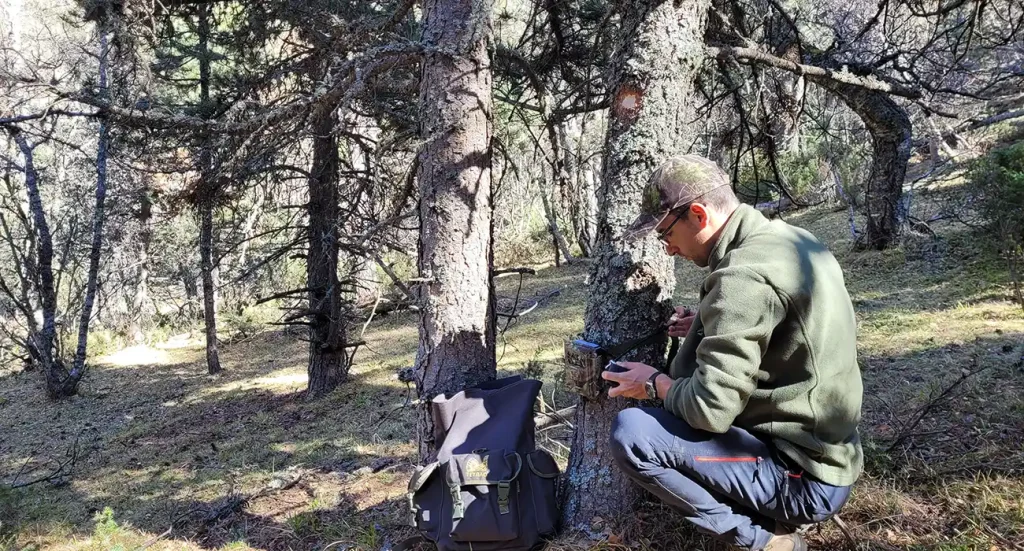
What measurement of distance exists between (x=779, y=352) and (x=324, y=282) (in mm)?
6929

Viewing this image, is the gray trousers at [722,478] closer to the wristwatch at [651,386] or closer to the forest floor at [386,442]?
the wristwatch at [651,386]

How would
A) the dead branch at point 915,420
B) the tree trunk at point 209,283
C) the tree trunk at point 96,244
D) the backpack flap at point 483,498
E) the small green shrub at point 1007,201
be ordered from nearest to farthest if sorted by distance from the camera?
the backpack flap at point 483,498
the dead branch at point 915,420
the small green shrub at point 1007,201
the tree trunk at point 209,283
the tree trunk at point 96,244

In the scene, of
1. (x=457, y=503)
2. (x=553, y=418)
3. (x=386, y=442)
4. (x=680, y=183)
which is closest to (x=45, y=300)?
(x=386, y=442)

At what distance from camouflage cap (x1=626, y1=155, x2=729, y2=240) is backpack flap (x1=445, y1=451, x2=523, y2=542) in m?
1.25

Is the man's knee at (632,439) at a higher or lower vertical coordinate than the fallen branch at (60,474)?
higher

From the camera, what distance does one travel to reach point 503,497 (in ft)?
8.23

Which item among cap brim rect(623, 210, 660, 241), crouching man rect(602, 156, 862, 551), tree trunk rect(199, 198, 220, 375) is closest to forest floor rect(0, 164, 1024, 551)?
crouching man rect(602, 156, 862, 551)

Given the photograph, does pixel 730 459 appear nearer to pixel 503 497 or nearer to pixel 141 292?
pixel 503 497

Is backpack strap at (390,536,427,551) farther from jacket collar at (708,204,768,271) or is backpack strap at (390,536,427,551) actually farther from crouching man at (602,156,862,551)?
jacket collar at (708,204,768,271)

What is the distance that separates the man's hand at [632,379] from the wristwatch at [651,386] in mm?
13

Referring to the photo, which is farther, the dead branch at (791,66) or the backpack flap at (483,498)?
the dead branch at (791,66)

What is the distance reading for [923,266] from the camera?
7.54 m

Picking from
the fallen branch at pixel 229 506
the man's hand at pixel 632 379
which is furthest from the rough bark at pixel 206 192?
the man's hand at pixel 632 379

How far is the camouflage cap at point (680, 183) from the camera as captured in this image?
2.14 metres
